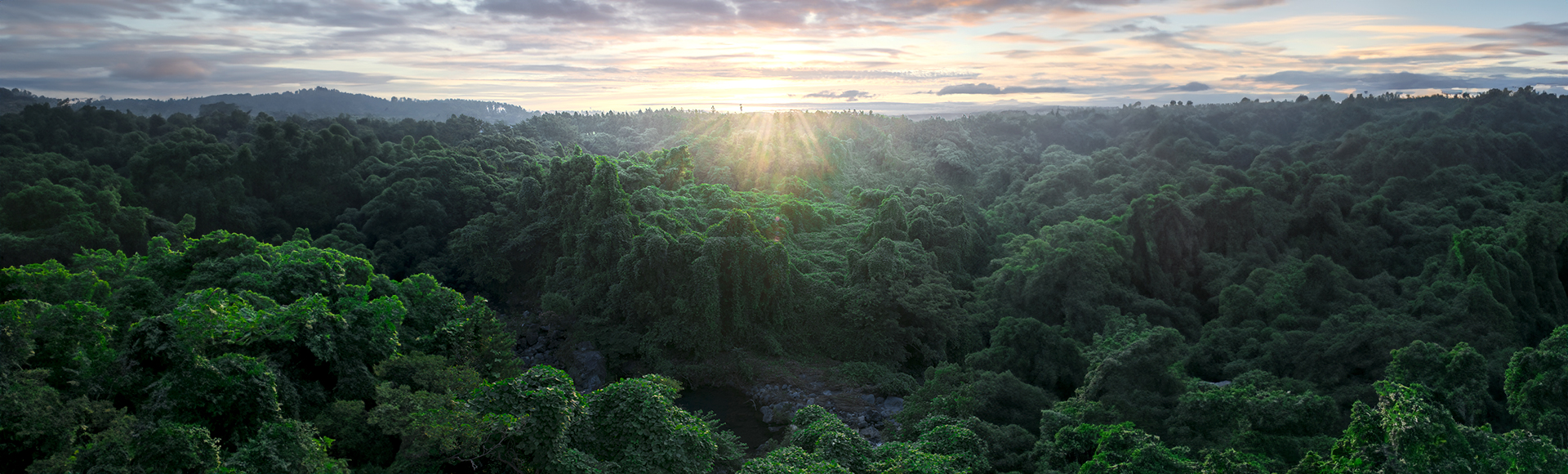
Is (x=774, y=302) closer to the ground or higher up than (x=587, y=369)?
higher up

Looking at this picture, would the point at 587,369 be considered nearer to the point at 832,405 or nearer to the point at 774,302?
the point at 774,302

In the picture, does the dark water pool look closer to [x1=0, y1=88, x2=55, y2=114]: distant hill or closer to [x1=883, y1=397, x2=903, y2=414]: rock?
[x1=883, y1=397, x2=903, y2=414]: rock

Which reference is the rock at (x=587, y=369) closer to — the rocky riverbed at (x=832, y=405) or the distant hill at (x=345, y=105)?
the rocky riverbed at (x=832, y=405)

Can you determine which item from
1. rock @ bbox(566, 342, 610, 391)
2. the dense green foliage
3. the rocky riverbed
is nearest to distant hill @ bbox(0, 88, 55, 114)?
the dense green foliage

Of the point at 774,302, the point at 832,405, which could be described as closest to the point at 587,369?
the point at 774,302

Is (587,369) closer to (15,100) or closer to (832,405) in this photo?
(832,405)

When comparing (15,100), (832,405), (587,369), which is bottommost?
(832,405)

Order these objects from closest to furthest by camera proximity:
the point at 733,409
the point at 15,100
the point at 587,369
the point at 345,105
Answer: the point at 733,409 < the point at 587,369 < the point at 15,100 < the point at 345,105

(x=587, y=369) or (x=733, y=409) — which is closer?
(x=733, y=409)

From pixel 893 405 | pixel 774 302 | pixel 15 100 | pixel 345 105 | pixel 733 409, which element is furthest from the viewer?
pixel 345 105
